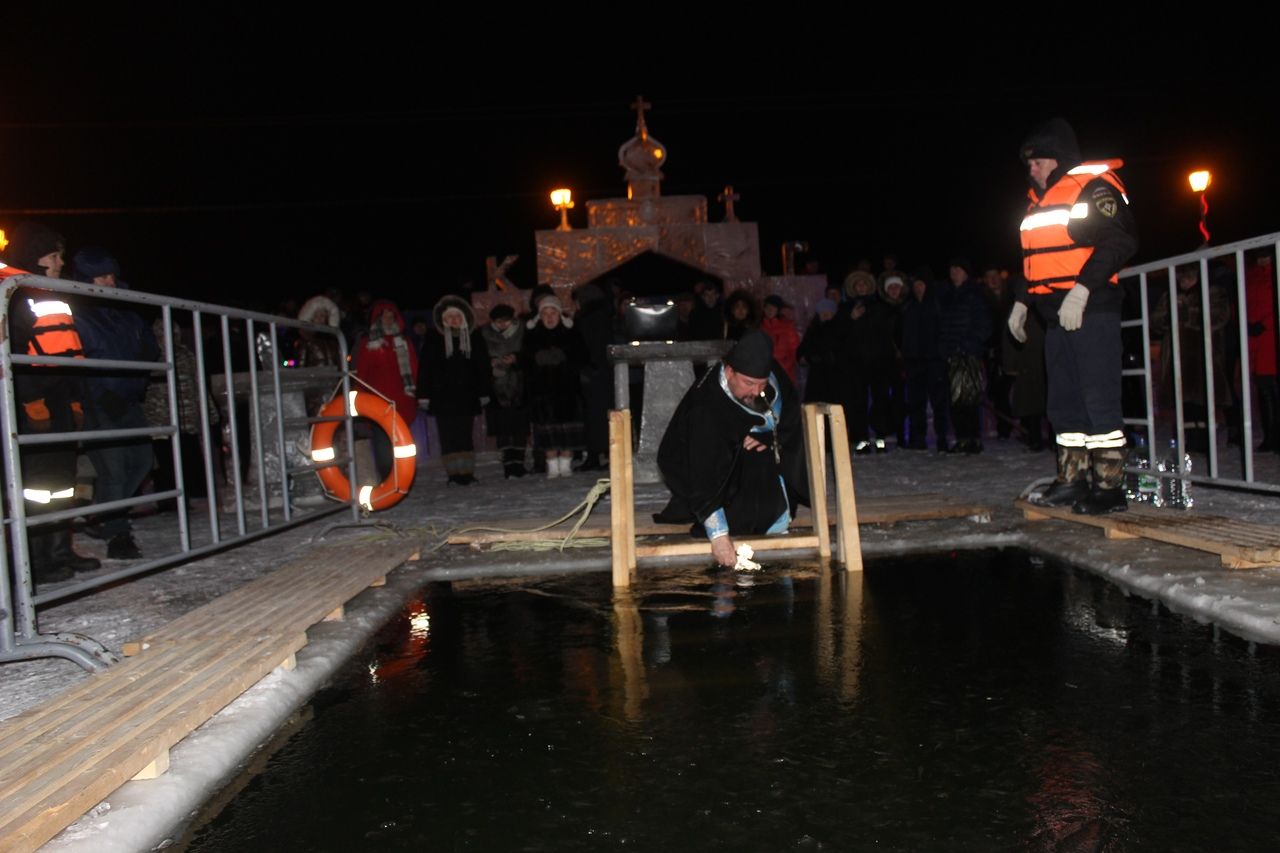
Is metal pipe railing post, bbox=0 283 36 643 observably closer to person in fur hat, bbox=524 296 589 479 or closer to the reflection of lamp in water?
the reflection of lamp in water

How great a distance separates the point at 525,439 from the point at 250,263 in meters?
23.5

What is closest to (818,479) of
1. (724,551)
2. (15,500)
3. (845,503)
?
(845,503)

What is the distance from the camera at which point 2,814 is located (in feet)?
7.22

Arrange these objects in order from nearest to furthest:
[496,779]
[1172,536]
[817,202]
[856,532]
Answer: [496,779] → [1172,536] → [856,532] → [817,202]

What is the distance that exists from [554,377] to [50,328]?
5931mm

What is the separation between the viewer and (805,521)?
649 centimetres

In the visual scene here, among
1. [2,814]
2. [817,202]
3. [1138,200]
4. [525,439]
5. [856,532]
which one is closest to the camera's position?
[2,814]

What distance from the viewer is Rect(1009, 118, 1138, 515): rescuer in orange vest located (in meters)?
5.49

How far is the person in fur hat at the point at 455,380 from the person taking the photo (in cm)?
Answer: 1044

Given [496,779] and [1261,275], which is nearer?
[496,779]

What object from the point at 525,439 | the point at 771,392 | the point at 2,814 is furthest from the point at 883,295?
the point at 2,814

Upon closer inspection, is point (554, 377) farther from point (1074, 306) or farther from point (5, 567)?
point (5, 567)

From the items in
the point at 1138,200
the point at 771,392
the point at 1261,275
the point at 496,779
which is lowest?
the point at 496,779

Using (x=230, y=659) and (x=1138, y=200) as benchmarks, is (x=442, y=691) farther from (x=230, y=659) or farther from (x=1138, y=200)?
(x=1138, y=200)
